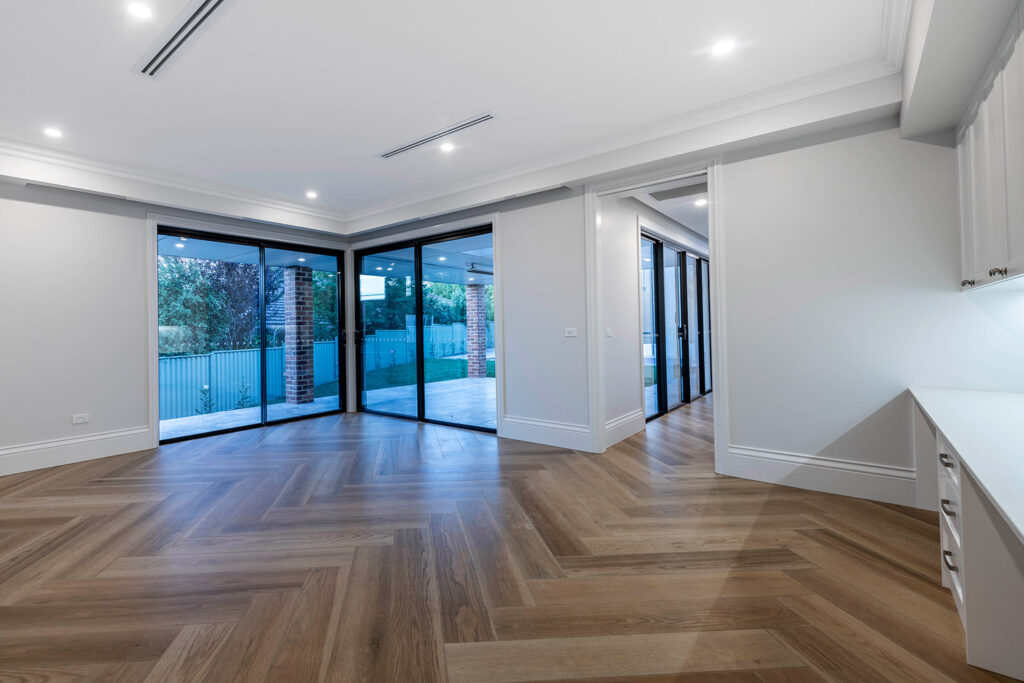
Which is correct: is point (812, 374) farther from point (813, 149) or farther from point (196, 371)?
point (196, 371)

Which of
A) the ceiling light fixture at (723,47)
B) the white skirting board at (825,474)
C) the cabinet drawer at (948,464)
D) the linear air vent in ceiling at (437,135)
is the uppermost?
the linear air vent in ceiling at (437,135)

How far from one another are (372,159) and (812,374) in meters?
3.86

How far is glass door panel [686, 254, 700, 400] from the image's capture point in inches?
264

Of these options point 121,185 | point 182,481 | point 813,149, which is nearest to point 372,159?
point 121,185

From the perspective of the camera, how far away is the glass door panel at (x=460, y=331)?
5.28 metres

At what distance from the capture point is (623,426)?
468 centimetres

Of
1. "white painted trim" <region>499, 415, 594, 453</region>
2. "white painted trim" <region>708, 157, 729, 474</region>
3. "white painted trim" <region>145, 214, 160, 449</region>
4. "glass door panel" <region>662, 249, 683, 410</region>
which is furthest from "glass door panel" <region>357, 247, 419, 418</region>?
"white painted trim" <region>708, 157, 729, 474</region>

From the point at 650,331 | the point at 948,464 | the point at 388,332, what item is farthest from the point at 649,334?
the point at 948,464

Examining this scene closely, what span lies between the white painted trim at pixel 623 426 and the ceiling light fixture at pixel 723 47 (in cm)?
298

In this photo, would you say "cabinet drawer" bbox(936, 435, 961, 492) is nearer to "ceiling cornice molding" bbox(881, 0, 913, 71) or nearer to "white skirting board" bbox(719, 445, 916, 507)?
"white skirting board" bbox(719, 445, 916, 507)

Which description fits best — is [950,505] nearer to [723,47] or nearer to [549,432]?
[723,47]

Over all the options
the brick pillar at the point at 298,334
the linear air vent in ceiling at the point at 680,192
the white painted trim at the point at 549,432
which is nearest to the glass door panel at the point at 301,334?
the brick pillar at the point at 298,334

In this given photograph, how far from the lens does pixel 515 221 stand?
4754 mm

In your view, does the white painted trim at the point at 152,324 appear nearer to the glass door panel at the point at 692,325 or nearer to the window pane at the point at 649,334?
the window pane at the point at 649,334
